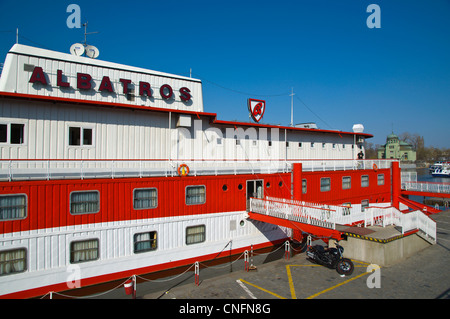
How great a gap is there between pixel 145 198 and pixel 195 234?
12.0 ft

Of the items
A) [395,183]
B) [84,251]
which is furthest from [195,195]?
[395,183]

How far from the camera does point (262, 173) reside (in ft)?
65.1

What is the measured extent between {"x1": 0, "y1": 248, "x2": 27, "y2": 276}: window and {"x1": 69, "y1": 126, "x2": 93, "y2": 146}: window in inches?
231

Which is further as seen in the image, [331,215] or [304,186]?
[304,186]

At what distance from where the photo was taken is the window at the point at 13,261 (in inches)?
458

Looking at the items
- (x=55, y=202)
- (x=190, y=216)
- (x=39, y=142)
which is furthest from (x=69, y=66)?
(x=190, y=216)

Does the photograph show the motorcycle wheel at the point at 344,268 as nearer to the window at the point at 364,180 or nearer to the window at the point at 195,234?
the window at the point at 195,234

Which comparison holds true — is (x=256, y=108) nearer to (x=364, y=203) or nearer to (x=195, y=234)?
(x=195, y=234)

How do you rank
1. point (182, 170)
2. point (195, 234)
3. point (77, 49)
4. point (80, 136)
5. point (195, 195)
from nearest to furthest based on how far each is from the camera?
point (80, 136), point (182, 170), point (195, 234), point (195, 195), point (77, 49)

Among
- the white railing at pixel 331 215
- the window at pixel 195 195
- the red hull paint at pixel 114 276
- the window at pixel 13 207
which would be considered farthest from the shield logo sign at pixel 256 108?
the window at pixel 13 207

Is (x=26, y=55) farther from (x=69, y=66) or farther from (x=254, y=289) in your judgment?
(x=254, y=289)

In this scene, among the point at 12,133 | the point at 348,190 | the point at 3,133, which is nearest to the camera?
the point at 3,133

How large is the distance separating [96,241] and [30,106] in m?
7.63

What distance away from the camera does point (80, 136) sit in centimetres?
1556
